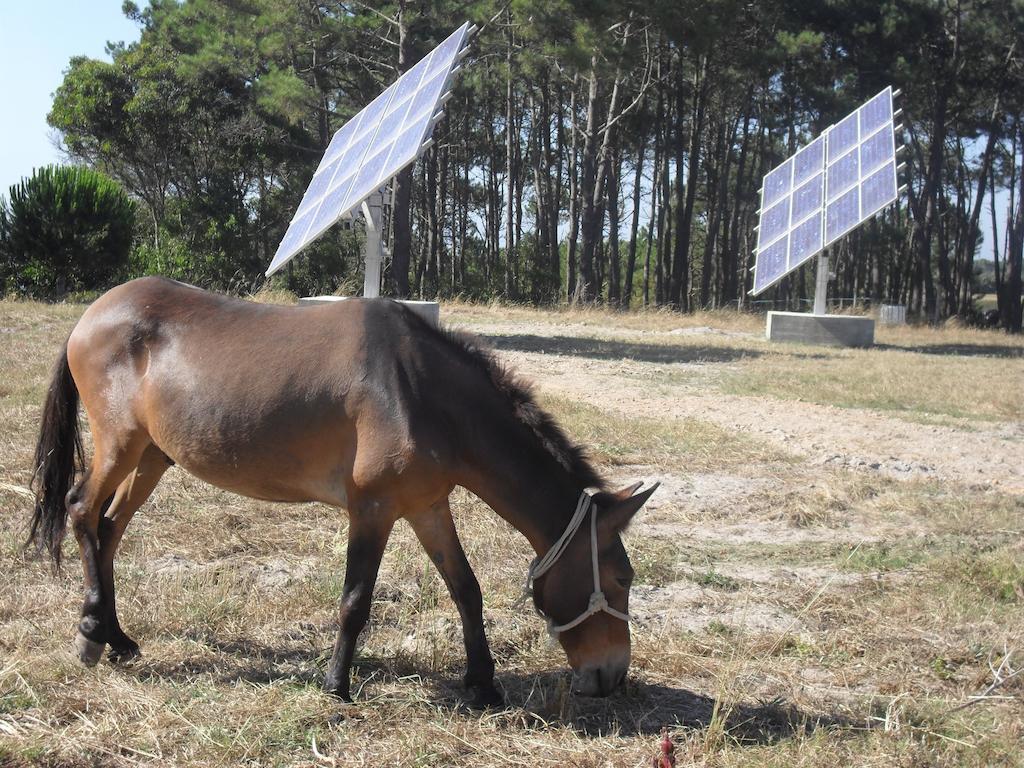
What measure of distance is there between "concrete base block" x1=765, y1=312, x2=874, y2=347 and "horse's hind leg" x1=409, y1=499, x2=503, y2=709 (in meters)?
15.7

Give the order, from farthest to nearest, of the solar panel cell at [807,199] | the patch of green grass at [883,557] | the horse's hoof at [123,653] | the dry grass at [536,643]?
the solar panel cell at [807,199] < the patch of green grass at [883,557] < the horse's hoof at [123,653] < the dry grass at [536,643]

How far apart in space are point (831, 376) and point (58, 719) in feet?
36.5

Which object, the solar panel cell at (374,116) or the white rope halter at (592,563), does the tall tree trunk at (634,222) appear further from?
the white rope halter at (592,563)

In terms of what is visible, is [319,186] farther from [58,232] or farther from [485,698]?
[485,698]

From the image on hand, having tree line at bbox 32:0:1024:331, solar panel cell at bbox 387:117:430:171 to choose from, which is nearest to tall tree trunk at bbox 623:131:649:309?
tree line at bbox 32:0:1024:331

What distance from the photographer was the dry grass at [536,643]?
10.9 ft

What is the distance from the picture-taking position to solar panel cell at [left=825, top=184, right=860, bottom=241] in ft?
59.8

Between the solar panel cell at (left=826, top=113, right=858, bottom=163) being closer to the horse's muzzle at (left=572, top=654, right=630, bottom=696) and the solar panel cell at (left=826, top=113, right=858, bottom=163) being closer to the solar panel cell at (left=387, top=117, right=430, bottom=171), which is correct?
the solar panel cell at (left=387, top=117, right=430, bottom=171)

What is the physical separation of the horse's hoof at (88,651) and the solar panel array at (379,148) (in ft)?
33.2

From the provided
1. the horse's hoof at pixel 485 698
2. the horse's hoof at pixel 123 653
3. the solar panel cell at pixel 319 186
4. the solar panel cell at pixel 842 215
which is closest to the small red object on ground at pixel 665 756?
the horse's hoof at pixel 485 698

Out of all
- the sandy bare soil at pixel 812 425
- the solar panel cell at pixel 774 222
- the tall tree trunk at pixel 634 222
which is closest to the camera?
the sandy bare soil at pixel 812 425

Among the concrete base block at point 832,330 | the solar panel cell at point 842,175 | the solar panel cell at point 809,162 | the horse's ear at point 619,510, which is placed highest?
the solar panel cell at point 809,162

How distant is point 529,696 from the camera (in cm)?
369

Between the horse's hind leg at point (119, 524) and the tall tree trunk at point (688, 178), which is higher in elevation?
the tall tree trunk at point (688, 178)
